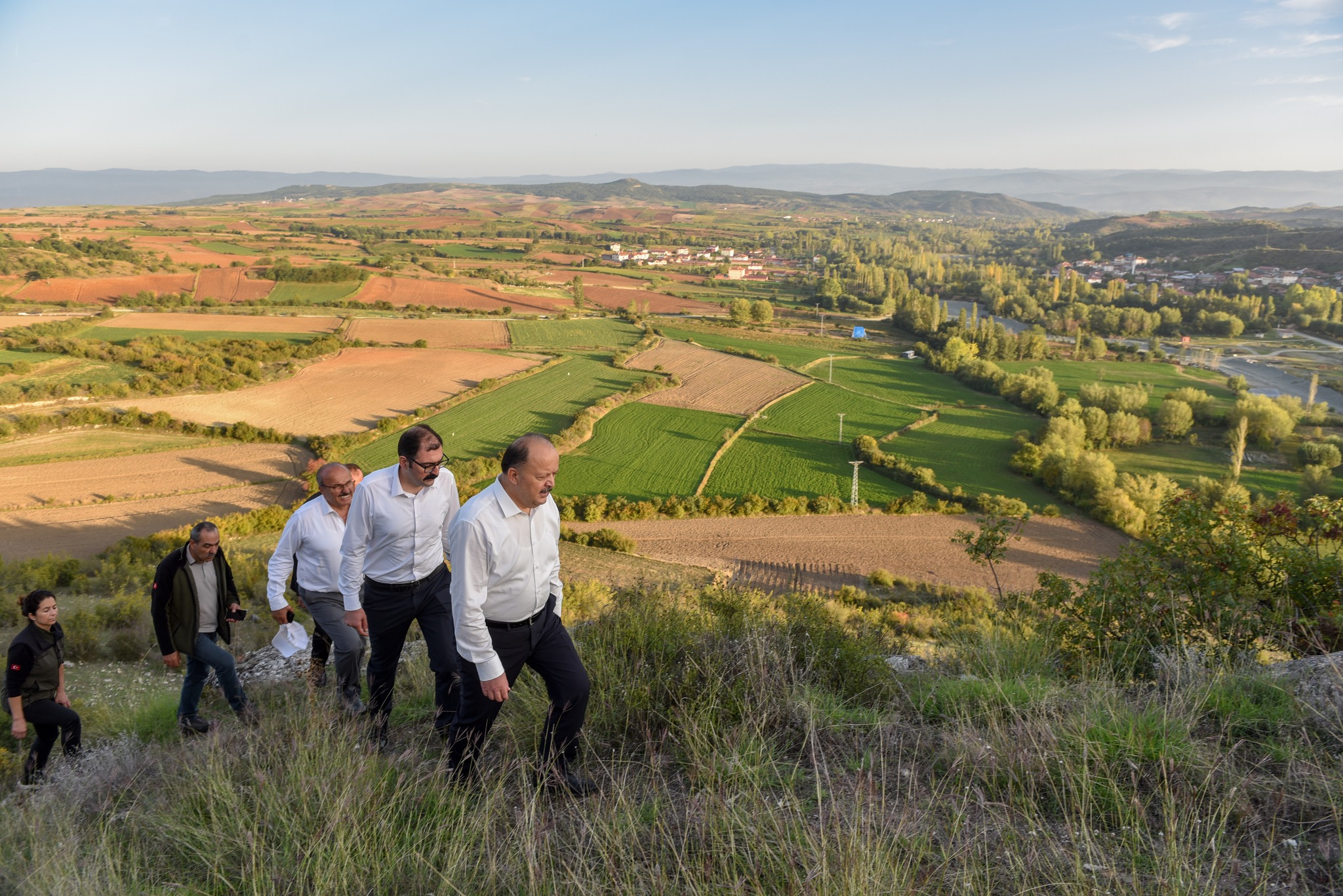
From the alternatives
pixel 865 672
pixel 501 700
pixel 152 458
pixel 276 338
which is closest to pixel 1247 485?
pixel 865 672

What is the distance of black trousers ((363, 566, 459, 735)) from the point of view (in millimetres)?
4574

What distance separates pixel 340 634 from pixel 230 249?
97.1 m

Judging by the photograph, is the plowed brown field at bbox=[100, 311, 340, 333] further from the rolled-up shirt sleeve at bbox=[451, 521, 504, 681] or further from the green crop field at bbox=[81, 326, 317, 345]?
the rolled-up shirt sleeve at bbox=[451, 521, 504, 681]

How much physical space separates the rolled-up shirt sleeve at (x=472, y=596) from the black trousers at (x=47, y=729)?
3.76 m

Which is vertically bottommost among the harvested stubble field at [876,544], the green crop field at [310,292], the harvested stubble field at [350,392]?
the harvested stubble field at [876,544]

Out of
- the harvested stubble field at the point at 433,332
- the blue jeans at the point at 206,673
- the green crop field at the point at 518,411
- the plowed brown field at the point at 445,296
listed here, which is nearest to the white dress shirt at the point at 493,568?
the blue jeans at the point at 206,673

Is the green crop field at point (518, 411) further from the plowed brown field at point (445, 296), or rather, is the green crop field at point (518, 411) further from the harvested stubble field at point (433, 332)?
the plowed brown field at point (445, 296)

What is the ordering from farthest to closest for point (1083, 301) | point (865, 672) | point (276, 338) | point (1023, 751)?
point (1083, 301)
point (276, 338)
point (865, 672)
point (1023, 751)

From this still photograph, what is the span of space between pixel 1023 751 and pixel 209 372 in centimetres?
4357

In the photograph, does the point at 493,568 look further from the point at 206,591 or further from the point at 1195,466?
the point at 1195,466

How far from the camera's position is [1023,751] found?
3209 millimetres

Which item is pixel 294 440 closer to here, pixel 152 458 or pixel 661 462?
pixel 152 458

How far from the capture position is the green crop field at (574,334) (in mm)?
52062

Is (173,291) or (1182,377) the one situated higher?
(173,291)
